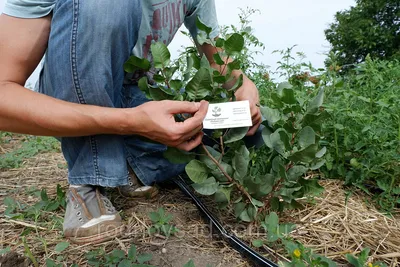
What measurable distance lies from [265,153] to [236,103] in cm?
45

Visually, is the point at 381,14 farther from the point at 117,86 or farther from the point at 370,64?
the point at 117,86

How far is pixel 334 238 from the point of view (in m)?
1.35

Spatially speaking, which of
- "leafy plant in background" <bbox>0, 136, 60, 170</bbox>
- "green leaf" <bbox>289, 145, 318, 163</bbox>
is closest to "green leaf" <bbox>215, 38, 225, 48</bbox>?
A: "green leaf" <bbox>289, 145, 318, 163</bbox>

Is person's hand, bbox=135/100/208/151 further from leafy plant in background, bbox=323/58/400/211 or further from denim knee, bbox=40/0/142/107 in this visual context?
leafy plant in background, bbox=323/58/400/211

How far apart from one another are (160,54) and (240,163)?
17.5 inches

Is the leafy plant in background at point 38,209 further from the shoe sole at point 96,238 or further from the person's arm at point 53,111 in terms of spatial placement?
the person's arm at point 53,111

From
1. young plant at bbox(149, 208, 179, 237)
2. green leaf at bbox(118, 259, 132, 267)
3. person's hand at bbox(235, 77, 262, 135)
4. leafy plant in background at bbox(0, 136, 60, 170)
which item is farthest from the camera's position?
leafy plant in background at bbox(0, 136, 60, 170)

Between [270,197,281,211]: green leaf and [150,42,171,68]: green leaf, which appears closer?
[150,42,171,68]: green leaf

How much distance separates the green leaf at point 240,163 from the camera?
4.17ft

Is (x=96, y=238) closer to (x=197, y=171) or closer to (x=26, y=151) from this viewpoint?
(x=197, y=171)

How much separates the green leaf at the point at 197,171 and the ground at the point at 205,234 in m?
0.24

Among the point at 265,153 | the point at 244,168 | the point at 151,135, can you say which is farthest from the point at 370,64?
the point at 151,135

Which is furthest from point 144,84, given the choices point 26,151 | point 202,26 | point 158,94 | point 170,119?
point 26,151

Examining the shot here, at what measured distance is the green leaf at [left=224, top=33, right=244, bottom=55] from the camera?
1.22 metres
